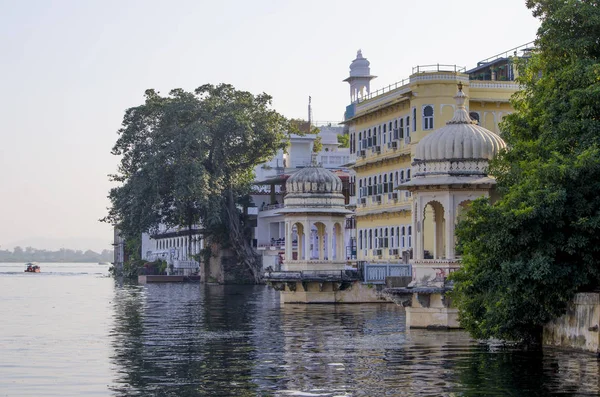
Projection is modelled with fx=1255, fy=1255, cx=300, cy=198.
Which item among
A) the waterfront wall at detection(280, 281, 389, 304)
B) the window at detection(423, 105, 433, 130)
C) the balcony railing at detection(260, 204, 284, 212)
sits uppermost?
the window at detection(423, 105, 433, 130)

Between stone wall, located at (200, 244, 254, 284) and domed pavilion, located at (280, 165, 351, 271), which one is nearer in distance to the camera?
domed pavilion, located at (280, 165, 351, 271)

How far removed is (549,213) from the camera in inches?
1230

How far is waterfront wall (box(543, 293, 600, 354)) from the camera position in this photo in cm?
3117

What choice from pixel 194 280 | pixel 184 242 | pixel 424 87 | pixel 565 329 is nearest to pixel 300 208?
pixel 424 87

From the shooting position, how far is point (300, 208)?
64875 millimetres

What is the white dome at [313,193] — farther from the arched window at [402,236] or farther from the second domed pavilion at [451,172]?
the second domed pavilion at [451,172]

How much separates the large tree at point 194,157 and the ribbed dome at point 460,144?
173ft

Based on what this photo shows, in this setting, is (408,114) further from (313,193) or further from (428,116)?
(313,193)

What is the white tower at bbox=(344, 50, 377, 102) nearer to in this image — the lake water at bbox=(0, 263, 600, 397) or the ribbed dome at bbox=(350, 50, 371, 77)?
the ribbed dome at bbox=(350, 50, 371, 77)

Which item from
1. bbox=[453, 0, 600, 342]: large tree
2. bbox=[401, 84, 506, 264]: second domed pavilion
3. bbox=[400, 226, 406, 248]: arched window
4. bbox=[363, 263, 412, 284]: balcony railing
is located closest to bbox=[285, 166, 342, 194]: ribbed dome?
bbox=[363, 263, 412, 284]: balcony railing

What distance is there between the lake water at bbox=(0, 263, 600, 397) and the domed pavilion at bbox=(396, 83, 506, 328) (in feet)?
5.28

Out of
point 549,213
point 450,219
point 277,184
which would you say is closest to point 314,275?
point 450,219

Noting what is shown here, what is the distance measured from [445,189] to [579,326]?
37.1ft

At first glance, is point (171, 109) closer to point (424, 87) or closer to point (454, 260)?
point (424, 87)
